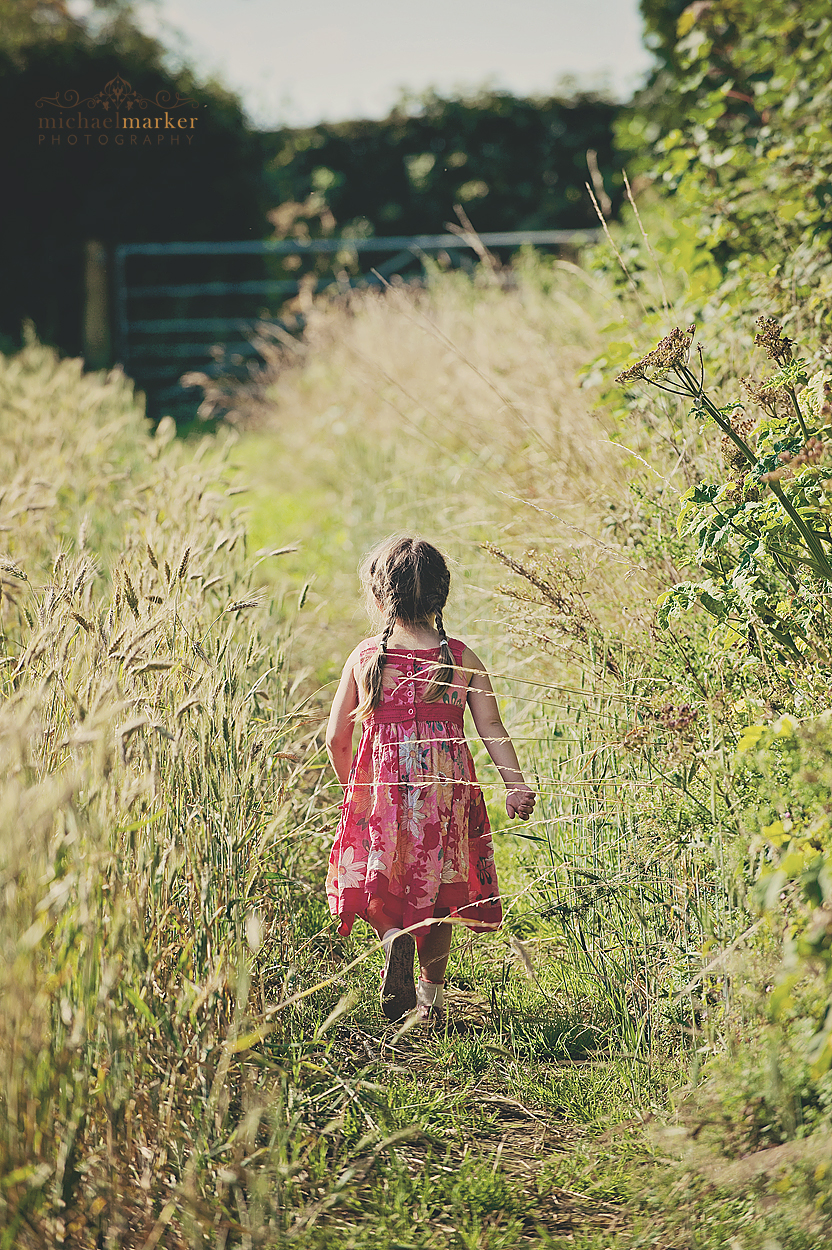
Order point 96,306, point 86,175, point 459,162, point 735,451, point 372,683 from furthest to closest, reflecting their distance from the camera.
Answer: point 459,162, point 86,175, point 96,306, point 372,683, point 735,451

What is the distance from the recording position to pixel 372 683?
2.15 metres

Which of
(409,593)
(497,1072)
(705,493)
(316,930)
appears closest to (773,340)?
(705,493)

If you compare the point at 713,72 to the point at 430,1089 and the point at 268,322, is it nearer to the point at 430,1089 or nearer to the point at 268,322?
the point at 430,1089

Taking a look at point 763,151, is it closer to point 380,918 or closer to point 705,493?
point 705,493

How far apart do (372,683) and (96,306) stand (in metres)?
11.4

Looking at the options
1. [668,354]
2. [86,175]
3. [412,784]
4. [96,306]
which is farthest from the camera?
[86,175]

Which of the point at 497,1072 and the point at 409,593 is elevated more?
the point at 409,593

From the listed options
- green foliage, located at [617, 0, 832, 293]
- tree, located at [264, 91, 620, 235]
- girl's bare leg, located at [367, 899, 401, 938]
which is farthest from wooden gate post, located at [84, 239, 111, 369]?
girl's bare leg, located at [367, 899, 401, 938]

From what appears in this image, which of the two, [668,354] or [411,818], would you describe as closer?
[668,354]

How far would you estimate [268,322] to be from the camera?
12.2 meters

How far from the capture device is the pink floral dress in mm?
2084

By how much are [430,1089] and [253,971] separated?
401 mm

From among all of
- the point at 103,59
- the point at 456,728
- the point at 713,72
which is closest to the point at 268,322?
the point at 103,59

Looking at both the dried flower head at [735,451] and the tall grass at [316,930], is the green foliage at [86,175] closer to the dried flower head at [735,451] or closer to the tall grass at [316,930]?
the tall grass at [316,930]
